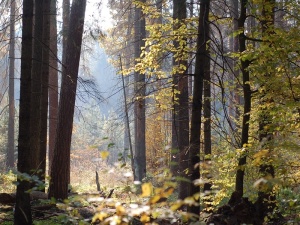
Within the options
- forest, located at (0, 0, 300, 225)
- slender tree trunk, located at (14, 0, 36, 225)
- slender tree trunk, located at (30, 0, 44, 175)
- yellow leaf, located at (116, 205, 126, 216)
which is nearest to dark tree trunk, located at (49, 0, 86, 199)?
forest, located at (0, 0, 300, 225)

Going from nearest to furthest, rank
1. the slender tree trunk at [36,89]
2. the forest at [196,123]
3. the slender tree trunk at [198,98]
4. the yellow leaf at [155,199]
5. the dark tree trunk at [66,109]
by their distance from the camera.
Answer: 1. the yellow leaf at [155,199]
2. the forest at [196,123]
3. the slender tree trunk at [198,98]
4. the slender tree trunk at [36,89]
5. the dark tree trunk at [66,109]

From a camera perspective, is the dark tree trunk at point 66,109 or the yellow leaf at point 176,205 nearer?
the yellow leaf at point 176,205

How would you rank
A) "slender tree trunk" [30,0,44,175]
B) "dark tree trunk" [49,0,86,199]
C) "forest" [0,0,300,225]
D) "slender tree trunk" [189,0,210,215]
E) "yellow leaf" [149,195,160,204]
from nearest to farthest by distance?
1. "yellow leaf" [149,195,160,204]
2. "forest" [0,0,300,225]
3. "slender tree trunk" [189,0,210,215]
4. "slender tree trunk" [30,0,44,175]
5. "dark tree trunk" [49,0,86,199]

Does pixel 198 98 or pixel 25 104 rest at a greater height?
pixel 198 98

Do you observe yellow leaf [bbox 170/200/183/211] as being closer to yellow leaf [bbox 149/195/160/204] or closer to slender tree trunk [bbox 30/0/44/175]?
yellow leaf [bbox 149/195/160/204]

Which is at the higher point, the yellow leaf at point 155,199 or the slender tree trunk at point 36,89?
the slender tree trunk at point 36,89

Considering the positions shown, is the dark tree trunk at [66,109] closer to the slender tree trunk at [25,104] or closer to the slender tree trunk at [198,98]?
the slender tree trunk at [25,104]

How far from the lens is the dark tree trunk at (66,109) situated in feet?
29.1

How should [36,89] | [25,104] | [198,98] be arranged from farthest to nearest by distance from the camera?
[36,89]
[198,98]
[25,104]

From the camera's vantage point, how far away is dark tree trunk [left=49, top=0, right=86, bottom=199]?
888cm

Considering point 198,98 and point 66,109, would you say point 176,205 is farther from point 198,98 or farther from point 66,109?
point 66,109

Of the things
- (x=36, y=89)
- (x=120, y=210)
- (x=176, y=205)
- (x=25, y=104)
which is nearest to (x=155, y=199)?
(x=176, y=205)

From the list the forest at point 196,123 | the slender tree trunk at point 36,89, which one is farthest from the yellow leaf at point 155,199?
the slender tree trunk at point 36,89

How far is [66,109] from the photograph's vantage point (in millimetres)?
8898
